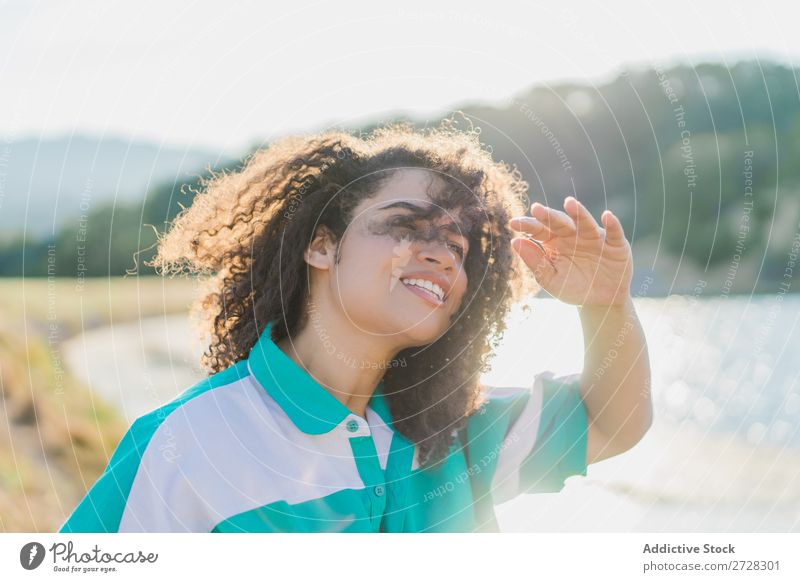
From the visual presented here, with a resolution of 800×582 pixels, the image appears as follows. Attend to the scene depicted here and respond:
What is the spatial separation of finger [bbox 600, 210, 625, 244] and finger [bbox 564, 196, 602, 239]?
0.06 feet

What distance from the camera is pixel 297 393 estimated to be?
1.43 metres

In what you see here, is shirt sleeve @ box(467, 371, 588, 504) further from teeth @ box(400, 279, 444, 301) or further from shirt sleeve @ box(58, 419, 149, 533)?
shirt sleeve @ box(58, 419, 149, 533)

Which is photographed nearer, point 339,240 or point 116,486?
point 116,486

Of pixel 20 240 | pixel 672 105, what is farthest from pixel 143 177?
pixel 672 105

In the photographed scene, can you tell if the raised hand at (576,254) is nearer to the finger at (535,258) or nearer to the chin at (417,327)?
the finger at (535,258)

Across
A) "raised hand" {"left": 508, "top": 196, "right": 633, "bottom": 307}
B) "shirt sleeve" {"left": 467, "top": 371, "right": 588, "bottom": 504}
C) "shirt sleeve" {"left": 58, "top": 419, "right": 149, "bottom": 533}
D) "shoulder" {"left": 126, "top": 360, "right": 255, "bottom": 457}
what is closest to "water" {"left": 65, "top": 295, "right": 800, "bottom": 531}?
"shirt sleeve" {"left": 467, "top": 371, "right": 588, "bottom": 504}

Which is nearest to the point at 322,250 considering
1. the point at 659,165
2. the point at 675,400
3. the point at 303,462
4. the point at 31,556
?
the point at 303,462

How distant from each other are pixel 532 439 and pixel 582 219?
436 millimetres

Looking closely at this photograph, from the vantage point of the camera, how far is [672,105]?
5035 millimetres

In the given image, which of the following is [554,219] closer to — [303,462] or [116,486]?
[303,462]

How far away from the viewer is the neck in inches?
58.5

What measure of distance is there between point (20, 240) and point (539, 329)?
2.19 m

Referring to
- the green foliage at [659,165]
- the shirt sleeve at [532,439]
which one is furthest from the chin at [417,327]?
the green foliage at [659,165]

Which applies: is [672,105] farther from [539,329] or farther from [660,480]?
[539,329]
